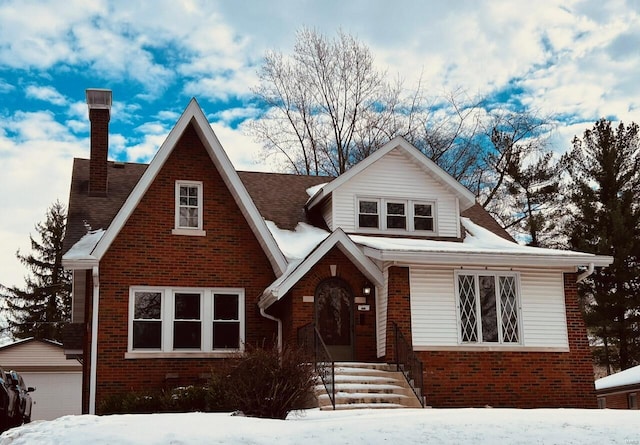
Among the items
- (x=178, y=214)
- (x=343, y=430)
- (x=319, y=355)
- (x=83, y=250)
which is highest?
(x=178, y=214)

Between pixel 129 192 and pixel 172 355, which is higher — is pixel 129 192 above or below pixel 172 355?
above

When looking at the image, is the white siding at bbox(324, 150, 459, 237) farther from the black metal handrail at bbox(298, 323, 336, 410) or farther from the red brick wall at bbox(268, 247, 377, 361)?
the black metal handrail at bbox(298, 323, 336, 410)

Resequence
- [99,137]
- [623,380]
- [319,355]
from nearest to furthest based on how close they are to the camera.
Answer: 1. [319,355]
2. [99,137]
3. [623,380]

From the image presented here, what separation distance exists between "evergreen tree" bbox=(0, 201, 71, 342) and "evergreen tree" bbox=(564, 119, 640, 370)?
28821 mm

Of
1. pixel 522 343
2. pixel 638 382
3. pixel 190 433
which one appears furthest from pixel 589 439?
pixel 638 382

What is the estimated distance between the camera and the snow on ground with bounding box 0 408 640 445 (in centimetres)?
941

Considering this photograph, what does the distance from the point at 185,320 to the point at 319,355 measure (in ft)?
11.9

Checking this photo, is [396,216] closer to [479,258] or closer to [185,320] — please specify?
[479,258]

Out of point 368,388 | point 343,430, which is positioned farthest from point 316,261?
point 343,430

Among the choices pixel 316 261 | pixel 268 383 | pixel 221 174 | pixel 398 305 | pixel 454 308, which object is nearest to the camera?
pixel 268 383

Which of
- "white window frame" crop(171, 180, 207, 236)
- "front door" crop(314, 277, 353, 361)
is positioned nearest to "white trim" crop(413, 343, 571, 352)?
"front door" crop(314, 277, 353, 361)

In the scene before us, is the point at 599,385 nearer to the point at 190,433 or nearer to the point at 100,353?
the point at 100,353

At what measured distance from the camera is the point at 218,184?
19000 millimetres

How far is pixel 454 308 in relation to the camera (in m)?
17.9
